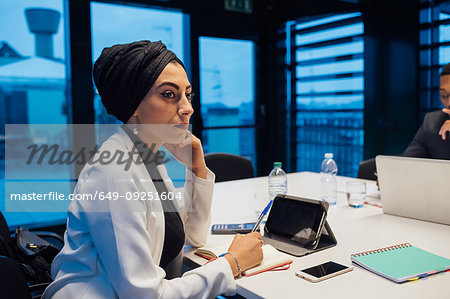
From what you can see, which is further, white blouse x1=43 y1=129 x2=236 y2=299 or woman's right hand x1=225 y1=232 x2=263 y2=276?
woman's right hand x1=225 y1=232 x2=263 y2=276

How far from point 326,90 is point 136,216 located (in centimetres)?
421

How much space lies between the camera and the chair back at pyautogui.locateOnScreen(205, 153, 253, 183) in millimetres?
2895

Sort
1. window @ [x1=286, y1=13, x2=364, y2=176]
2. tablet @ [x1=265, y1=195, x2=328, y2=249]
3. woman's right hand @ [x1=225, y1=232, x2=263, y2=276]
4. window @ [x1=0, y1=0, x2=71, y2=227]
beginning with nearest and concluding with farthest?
1. woman's right hand @ [x1=225, y1=232, x2=263, y2=276]
2. tablet @ [x1=265, y1=195, x2=328, y2=249]
3. window @ [x1=0, y1=0, x2=71, y2=227]
4. window @ [x1=286, y1=13, x2=364, y2=176]

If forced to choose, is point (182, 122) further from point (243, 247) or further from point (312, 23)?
point (312, 23)

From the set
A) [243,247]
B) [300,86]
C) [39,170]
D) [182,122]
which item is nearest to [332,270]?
[243,247]

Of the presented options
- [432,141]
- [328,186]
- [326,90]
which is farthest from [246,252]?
[326,90]

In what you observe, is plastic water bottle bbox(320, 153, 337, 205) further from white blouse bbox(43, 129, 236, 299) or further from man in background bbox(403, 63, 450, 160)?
white blouse bbox(43, 129, 236, 299)

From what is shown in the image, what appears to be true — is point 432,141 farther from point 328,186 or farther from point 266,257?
point 266,257

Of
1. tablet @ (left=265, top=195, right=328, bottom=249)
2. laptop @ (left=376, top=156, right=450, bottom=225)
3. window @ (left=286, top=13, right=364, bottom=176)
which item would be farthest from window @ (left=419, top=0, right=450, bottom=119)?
tablet @ (left=265, top=195, right=328, bottom=249)

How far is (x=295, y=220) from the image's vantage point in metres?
1.49

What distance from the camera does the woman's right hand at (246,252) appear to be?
1.20m

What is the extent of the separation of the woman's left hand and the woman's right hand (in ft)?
1.21

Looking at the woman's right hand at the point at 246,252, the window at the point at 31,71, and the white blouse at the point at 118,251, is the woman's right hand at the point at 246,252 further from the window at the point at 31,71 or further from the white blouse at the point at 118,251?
the window at the point at 31,71

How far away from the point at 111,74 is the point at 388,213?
1383mm
